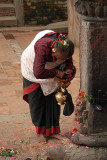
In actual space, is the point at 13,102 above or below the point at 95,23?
below

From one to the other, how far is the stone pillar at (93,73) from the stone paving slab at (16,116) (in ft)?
2.35

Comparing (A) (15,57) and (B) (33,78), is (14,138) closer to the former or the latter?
(B) (33,78)

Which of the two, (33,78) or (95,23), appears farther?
(33,78)

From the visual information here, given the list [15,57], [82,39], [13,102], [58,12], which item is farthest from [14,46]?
[82,39]

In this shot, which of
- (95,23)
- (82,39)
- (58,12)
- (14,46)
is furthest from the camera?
(58,12)

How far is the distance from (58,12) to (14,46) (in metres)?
2.94

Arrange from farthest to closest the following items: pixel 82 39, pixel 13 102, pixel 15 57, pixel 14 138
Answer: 1. pixel 15 57
2. pixel 13 102
3. pixel 14 138
4. pixel 82 39

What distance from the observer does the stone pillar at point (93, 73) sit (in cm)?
389

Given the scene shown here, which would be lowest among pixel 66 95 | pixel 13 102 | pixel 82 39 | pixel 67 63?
pixel 13 102

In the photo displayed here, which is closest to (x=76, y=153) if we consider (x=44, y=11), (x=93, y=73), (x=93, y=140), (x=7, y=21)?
(x=93, y=140)

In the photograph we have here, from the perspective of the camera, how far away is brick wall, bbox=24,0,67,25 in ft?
39.3

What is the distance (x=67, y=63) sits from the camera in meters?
4.49

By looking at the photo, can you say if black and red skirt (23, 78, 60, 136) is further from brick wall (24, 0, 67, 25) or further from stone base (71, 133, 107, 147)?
brick wall (24, 0, 67, 25)

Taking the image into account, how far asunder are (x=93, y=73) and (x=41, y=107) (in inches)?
37.7
